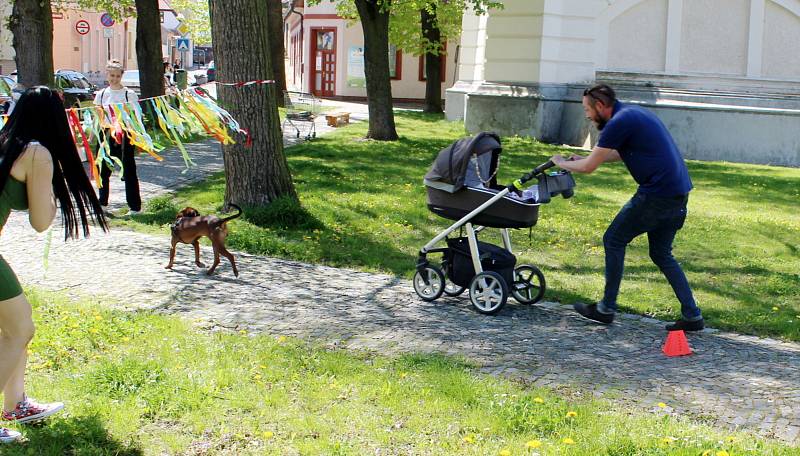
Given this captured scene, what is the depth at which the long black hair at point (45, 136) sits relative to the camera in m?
4.46

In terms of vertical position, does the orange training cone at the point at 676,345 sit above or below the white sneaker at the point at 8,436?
below

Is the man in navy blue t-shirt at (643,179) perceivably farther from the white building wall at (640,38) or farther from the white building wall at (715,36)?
the white building wall at (715,36)

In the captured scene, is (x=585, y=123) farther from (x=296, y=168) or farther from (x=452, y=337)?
(x=452, y=337)

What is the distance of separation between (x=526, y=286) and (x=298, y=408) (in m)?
3.34

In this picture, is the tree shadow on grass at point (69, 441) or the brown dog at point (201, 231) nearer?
the tree shadow on grass at point (69, 441)

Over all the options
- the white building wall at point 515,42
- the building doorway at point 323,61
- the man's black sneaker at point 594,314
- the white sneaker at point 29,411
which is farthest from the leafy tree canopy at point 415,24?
the white sneaker at point 29,411

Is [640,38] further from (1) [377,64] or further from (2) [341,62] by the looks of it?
(2) [341,62]

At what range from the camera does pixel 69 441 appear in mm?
4645

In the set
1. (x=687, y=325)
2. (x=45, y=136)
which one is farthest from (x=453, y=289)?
(x=45, y=136)

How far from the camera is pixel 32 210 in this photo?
4512mm

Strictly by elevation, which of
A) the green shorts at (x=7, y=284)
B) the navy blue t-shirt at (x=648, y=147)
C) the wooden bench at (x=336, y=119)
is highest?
the navy blue t-shirt at (x=648, y=147)

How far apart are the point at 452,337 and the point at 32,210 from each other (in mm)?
3389

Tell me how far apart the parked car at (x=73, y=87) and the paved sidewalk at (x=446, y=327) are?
21.6 m

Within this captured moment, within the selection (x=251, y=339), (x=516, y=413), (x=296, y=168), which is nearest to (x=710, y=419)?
(x=516, y=413)
